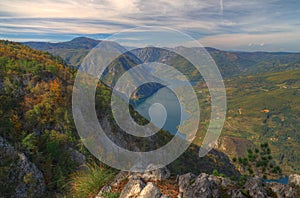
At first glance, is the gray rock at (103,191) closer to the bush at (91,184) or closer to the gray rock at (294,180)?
the bush at (91,184)

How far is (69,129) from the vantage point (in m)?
22.5

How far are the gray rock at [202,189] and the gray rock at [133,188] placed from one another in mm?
1854

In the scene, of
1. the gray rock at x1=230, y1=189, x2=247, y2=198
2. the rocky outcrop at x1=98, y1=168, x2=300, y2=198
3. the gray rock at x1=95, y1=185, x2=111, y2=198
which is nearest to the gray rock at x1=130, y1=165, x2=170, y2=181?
the rocky outcrop at x1=98, y1=168, x2=300, y2=198

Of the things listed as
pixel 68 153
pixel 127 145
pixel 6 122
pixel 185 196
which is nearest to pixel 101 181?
pixel 185 196

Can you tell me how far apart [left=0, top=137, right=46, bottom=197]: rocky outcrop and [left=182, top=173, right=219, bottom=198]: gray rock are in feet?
33.7

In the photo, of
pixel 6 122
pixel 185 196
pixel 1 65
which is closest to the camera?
pixel 185 196

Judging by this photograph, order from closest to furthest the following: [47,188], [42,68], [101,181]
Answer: [101,181] → [47,188] → [42,68]

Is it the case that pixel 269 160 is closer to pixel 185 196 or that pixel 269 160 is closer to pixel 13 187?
pixel 185 196

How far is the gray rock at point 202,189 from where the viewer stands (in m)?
10.1

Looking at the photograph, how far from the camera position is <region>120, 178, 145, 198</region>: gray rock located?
10062 mm

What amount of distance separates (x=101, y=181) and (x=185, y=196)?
3.72m

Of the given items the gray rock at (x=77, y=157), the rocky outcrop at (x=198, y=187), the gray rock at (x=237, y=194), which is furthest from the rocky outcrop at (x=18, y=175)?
the gray rock at (x=237, y=194)

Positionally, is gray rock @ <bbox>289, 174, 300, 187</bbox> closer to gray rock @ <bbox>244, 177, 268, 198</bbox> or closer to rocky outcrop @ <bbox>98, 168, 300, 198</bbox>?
rocky outcrop @ <bbox>98, 168, 300, 198</bbox>

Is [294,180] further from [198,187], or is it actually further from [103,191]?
[103,191]
